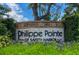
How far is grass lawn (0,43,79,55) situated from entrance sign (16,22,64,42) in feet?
0.38

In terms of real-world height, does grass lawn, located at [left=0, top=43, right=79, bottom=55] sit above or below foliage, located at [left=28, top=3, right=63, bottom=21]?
→ below

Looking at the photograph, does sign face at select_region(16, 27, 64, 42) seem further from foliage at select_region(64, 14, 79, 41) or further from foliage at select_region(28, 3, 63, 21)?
foliage at select_region(28, 3, 63, 21)

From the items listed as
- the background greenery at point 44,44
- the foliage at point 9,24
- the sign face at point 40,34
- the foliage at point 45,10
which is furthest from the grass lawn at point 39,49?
the foliage at point 45,10

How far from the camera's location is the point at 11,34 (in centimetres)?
A: 1005

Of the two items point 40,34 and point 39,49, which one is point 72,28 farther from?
point 39,49

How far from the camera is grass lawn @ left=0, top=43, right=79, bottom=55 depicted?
32.7 feet

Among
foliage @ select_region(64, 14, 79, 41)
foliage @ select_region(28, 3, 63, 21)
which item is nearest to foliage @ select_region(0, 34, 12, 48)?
foliage @ select_region(28, 3, 63, 21)

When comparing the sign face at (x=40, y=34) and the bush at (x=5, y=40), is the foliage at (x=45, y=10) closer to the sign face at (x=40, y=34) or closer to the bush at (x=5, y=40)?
the sign face at (x=40, y=34)

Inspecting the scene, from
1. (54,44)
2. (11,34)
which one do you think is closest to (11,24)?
(11,34)

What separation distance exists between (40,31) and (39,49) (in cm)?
32

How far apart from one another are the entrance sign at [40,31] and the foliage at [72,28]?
3.6 inches

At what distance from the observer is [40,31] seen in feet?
33.0
